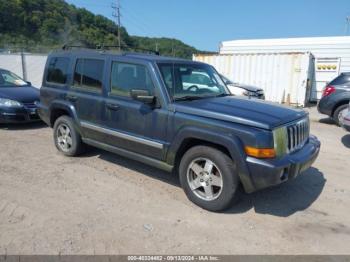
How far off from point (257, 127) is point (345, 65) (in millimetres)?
14205

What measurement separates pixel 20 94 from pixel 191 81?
217 inches

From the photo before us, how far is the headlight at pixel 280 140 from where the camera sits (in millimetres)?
3777

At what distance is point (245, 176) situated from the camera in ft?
12.5

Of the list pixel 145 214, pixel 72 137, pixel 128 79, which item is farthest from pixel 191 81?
pixel 72 137

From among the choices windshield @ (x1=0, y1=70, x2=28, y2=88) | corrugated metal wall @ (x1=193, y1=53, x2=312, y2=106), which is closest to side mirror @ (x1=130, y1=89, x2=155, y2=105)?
windshield @ (x1=0, y1=70, x2=28, y2=88)

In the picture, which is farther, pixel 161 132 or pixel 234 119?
pixel 161 132

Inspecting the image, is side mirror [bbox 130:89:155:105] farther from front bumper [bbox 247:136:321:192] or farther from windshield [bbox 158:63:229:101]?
front bumper [bbox 247:136:321:192]

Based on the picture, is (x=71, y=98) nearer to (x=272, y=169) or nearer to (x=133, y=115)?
(x=133, y=115)

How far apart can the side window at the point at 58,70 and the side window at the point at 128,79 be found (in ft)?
4.40

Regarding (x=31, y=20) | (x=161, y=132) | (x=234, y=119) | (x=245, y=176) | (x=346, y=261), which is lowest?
(x=346, y=261)

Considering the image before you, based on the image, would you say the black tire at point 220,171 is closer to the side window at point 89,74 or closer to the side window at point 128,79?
the side window at point 128,79

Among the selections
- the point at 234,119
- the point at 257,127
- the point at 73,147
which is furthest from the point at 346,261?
the point at 73,147

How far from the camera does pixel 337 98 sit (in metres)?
10.0

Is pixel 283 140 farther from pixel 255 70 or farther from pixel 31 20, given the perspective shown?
pixel 31 20
